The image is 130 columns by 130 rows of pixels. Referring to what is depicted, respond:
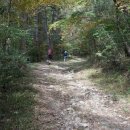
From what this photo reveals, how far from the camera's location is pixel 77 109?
11.4 metres

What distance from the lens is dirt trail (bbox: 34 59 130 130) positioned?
977cm

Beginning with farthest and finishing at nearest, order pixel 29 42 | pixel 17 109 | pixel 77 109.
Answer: pixel 29 42 < pixel 77 109 < pixel 17 109

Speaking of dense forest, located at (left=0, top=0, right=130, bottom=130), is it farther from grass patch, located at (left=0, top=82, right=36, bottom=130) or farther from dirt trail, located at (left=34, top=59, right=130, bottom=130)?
dirt trail, located at (left=34, top=59, right=130, bottom=130)

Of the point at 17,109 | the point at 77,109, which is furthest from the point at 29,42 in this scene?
the point at 17,109

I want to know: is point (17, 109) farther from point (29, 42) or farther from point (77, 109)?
point (29, 42)

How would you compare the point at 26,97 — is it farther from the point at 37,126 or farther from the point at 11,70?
the point at 37,126

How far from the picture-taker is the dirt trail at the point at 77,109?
977cm

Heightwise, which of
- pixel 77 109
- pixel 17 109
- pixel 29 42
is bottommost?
pixel 77 109

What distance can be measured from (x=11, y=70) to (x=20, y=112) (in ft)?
7.94

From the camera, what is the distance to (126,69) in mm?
16375

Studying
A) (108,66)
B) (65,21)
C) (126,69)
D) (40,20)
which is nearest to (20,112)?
(126,69)

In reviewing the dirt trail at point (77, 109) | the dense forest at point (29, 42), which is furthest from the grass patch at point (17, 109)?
the dirt trail at point (77, 109)

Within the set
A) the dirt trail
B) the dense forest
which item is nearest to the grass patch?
the dense forest

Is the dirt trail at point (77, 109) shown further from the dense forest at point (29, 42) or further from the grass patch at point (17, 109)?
the dense forest at point (29, 42)
